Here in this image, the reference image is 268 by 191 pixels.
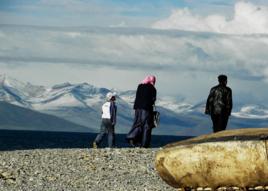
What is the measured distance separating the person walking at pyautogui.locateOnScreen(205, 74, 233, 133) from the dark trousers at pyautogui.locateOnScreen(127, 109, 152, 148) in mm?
1912

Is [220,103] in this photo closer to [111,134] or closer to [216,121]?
[216,121]

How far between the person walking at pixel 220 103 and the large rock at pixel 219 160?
9009 millimetres

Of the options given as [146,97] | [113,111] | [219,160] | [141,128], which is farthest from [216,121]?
[219,160]

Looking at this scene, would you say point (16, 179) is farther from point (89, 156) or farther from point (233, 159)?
point (233, 159)

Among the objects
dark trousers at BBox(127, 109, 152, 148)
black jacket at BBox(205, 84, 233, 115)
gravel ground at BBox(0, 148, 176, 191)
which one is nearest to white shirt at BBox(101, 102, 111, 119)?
dark trousers at BBox(127, 109, 152, 148)

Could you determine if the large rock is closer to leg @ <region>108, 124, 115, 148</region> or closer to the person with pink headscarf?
the person with pink headscarf

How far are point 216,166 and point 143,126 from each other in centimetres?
1129

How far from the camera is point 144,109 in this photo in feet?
80.8

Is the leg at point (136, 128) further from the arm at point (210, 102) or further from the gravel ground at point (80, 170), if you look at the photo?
the arm at point (210, 102)

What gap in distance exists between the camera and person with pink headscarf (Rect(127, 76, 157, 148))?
24500 millimetres

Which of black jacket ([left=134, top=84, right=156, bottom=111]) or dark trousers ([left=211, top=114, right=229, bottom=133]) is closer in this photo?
dark trousers ([left=211, top=114, right=229, bottom=133])

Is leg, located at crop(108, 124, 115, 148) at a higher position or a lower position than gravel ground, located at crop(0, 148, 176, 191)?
higher

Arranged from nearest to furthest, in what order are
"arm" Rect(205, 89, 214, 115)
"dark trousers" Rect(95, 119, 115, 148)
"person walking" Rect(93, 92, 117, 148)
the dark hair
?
1. the dark hair
2. "arm" Rect(205, 89, 214, 115)
3. "person walking" Rect(93, 92, 117, 148)
4. "dark trousers" Rect(95, 119, 115, 148)

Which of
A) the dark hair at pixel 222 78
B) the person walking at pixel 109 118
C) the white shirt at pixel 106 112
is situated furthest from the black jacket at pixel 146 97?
the dark hair at pixel 222 78
